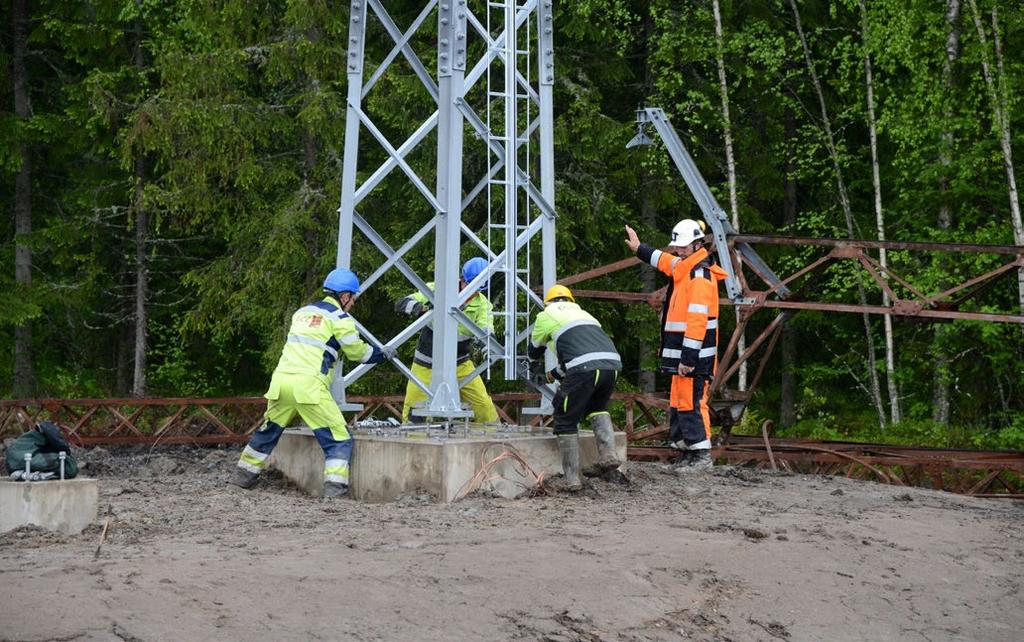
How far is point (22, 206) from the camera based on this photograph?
Result: 25.0 m

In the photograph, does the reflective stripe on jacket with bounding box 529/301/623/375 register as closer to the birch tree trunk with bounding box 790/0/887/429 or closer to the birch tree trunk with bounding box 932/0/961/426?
the birch tree trunk with bounding box 932/0/961/426

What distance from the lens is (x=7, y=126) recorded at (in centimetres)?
2391

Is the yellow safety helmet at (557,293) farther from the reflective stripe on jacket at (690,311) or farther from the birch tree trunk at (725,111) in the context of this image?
the birch tree trunk at (725,111)

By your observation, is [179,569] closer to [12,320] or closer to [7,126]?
[12,320]

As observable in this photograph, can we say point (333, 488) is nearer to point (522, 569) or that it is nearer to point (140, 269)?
point (522, 569)

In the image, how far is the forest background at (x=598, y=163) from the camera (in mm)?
20828

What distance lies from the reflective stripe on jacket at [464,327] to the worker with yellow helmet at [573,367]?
738 millimetres

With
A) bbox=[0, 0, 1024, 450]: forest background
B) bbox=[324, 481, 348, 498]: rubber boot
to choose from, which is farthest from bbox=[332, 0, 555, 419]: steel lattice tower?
bbox=[0, 0, 1024, 450]: forest background

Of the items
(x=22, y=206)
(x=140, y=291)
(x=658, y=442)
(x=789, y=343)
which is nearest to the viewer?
(x=658, y=442)

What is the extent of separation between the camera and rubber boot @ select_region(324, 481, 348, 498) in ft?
39.4

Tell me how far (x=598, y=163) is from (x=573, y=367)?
34.8ft

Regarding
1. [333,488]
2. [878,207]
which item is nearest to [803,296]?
[878,207]

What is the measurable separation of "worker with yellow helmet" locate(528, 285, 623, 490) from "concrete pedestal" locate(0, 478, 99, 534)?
4385 millimetres

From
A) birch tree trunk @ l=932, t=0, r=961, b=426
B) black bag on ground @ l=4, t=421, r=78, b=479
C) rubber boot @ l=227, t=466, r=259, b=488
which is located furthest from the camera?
birch tree trunk @ l=932, t=0, r=961, b=426
